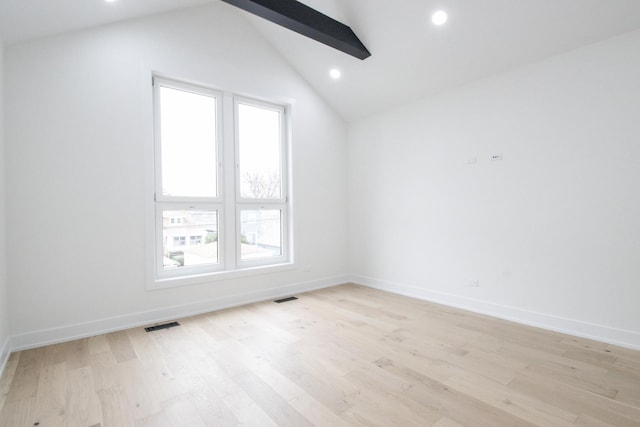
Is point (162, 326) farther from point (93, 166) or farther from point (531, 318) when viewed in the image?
point (531, 318)

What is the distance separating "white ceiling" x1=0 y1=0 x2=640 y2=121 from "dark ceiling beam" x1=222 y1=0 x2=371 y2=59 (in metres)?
0.13

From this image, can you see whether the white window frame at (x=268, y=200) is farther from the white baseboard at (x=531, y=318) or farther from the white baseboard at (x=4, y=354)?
the white baseboard at (x=4, y=354)

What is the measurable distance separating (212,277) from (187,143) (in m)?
1.61

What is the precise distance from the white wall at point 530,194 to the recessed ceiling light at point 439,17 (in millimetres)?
886

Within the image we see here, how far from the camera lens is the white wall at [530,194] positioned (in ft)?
8.94

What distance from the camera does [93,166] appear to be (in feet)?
9.96

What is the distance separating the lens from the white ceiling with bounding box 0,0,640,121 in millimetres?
2600

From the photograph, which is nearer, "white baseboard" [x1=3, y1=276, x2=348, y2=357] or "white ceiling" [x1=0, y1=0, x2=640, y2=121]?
"white ceiling" [x1=0, y1=0, x2=640, y2=121]

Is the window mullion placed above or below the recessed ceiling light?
below

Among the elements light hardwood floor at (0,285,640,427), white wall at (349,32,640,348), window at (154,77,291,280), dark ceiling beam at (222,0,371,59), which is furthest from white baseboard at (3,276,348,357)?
dark ceiling beam at (222,0,371,59)

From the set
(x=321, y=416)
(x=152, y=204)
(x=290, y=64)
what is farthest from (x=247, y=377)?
(x=290, y=64)

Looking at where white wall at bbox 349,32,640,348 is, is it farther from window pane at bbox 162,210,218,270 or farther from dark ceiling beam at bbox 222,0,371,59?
window pane at bbox 162,210,218,270

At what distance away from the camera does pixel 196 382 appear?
7.09 ft

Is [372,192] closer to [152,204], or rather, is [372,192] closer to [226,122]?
[226,122]
